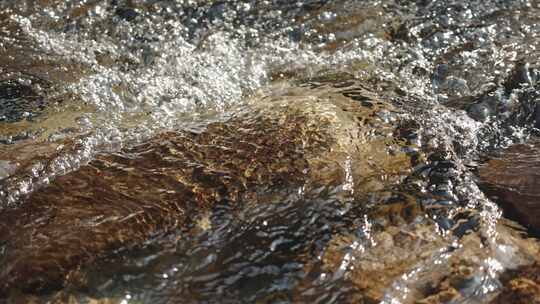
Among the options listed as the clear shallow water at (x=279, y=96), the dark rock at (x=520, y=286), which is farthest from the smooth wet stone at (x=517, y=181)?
the dark rock at (x=520, y=286)

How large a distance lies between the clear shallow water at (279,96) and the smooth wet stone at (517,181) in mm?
140

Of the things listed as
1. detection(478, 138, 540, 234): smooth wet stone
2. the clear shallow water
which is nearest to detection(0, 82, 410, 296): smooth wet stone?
the clear shallow water

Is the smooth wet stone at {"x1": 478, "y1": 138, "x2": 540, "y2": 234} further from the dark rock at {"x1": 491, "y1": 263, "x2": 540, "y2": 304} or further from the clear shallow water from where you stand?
the dark rock at {"x1": 491, "y1": 263, "x2": 540, "y2": 304}

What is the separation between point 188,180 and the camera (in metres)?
3.12

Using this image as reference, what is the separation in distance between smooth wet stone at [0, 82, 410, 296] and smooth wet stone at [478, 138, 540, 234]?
563 millimetres

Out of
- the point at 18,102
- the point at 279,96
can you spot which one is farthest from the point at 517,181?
the point at 18,102

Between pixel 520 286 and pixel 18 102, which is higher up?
pixel 18 102

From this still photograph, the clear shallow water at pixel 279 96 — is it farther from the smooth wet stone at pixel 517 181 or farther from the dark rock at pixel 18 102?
the smooth wet stone at pixel 517 181

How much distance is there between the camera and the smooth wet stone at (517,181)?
318 cm

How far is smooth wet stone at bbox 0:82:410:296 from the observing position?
276 centimetres

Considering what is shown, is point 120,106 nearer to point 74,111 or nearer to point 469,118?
point 74,111

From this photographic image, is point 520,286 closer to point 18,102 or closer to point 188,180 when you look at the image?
point 188,180

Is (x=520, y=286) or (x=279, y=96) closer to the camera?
(x=520, y=286)

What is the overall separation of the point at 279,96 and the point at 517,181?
1.62 m
